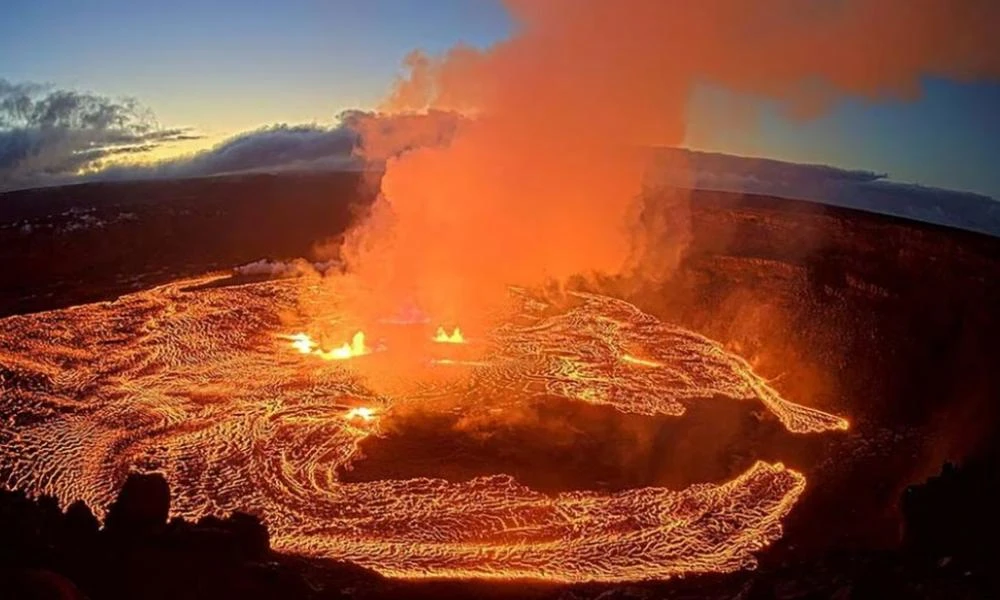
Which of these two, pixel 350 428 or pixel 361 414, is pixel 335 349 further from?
pixel 350 428

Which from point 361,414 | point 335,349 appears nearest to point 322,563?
point 361,414

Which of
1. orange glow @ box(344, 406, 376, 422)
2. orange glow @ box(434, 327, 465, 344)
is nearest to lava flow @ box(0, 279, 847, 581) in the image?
orange glow @ box(344, 406, 376, 422)

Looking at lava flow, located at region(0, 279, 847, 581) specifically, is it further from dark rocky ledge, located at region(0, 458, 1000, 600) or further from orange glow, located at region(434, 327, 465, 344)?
dark rocky ledge, located at region(0, 458, 1000, 600)

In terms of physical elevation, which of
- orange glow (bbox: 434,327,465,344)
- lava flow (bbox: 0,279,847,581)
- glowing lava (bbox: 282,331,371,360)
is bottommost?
lava flow (bbox: 0,279,847,581)

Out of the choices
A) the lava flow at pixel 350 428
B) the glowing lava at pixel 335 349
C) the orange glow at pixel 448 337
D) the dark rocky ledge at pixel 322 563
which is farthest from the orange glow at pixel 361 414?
the dark rocky ledge at pixel 322 563

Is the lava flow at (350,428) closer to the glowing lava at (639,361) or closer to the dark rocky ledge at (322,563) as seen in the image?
the glowing lava at (639,361)
